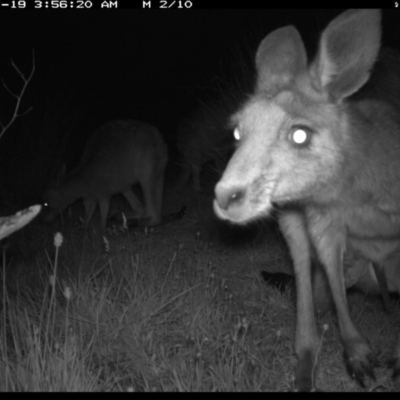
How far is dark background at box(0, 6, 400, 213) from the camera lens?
765 centimetres

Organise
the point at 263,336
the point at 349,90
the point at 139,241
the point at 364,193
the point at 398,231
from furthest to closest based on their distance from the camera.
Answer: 1. the point at 139,241
2. the point at 263,336
3. the point at 398,231
4. the point at 364,193
5. the point at 349,90

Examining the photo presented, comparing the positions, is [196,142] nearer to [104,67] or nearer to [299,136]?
[104,67]

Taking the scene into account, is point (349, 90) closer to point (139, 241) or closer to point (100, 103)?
point (139, 241)

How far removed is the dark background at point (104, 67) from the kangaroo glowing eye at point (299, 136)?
17.3 ft

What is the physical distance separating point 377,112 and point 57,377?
208cm

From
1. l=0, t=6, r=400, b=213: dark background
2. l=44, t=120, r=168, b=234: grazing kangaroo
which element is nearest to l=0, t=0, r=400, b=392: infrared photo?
l=44, t=120, r=168, b=234: grazing kangaroo

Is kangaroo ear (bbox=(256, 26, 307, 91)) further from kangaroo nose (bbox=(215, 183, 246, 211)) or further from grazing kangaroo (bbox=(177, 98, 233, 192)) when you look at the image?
grazing kangaroo (bbox=(177, 98, 233, 192))

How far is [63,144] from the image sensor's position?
7602 millimetres

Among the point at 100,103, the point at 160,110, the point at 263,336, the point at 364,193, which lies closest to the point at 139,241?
the point at 263,336

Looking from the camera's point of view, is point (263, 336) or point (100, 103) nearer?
point (263, 336)

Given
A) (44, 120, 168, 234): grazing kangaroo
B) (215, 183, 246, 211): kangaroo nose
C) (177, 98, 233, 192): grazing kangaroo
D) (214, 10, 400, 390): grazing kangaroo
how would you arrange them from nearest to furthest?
(215, 183, 246, 211): kangaroo nose
(214, 10, 400, 390): grazing kangaroo
(44, 120, 168, 234): grazing kangaroo
(177, 98, 233, 192): grazing kangaroo

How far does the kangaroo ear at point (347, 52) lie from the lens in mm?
2740

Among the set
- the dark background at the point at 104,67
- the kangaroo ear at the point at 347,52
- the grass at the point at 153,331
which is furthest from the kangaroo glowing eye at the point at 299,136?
the dark background at the point at 104,67

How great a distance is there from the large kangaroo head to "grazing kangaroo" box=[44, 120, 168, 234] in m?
4.66
